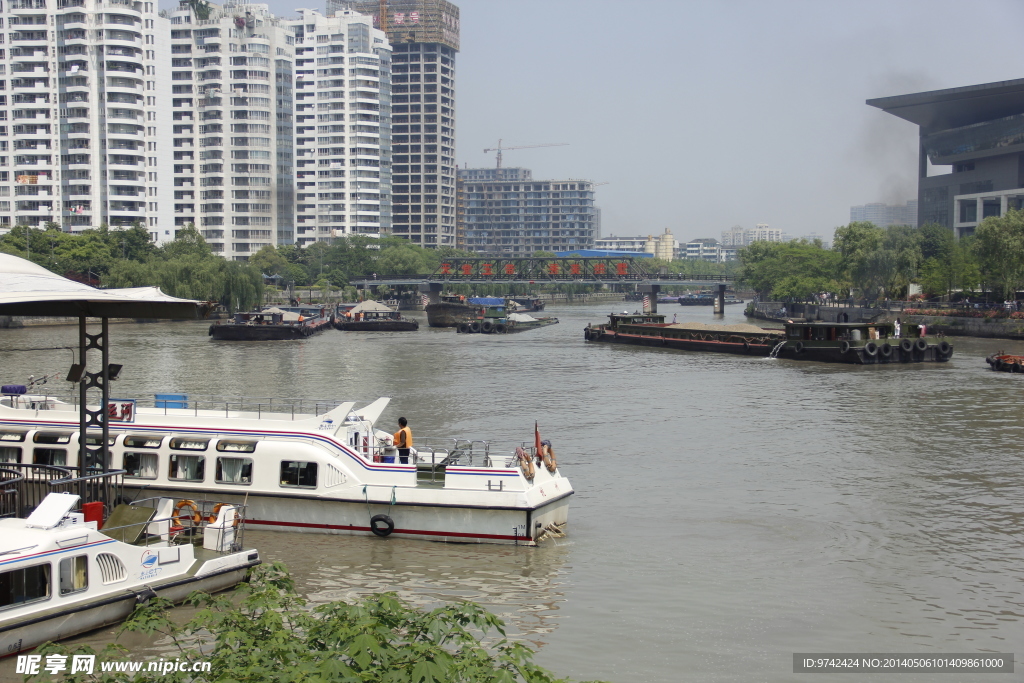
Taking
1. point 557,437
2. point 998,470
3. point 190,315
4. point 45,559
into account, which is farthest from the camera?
point 557,437

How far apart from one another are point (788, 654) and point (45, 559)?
920cm

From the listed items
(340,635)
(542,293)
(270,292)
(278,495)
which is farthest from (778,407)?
(542,293)

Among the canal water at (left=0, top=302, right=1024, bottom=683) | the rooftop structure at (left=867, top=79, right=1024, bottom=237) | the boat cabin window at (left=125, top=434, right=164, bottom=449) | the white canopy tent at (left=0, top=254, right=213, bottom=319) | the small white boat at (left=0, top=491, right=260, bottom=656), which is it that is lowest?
the canal water at (left=0, top=302, right=1024, bottom=683)

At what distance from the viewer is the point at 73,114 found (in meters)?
111

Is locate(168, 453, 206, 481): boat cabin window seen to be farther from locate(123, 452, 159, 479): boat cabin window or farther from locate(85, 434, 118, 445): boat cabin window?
locate(85, 434, 118, 445): boat cabin window

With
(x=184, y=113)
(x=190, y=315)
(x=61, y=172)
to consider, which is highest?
(x=184, y=113)

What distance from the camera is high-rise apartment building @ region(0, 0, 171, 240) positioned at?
361ft

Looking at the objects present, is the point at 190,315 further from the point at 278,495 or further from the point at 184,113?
the point at 184,113

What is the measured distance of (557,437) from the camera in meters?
27.1

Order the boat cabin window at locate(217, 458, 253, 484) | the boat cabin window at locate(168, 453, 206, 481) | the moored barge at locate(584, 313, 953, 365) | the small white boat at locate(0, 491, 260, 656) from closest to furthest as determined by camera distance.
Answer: the small white boat at locate(0, 491, 260, 656) → the boat cabin window at locate(217, 458, 253, 484) → the boat cabin window at locate(168, 453, 206, 481) → the moored barge at locate(584, 313, 953, 365)

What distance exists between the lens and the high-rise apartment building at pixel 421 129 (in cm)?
18912

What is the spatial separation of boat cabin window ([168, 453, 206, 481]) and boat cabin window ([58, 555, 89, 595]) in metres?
4.97

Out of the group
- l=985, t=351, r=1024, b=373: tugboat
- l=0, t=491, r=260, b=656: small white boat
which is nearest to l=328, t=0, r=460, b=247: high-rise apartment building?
l=985, t=351, r=1024, b=373: tugboat

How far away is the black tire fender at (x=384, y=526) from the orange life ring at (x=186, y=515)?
2.83 metres
